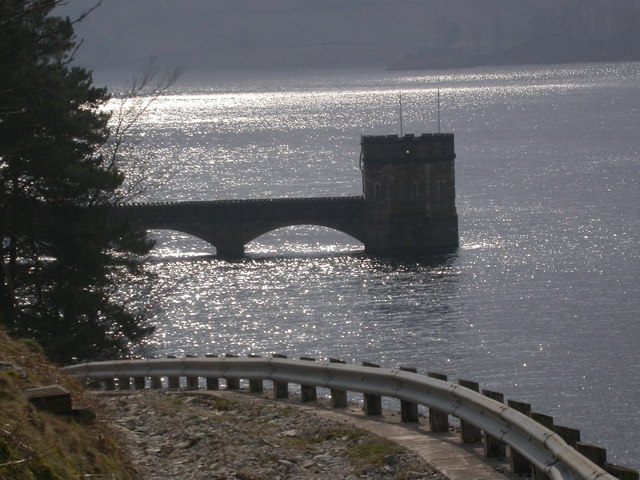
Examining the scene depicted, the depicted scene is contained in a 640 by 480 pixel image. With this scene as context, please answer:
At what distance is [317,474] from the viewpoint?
1072cm

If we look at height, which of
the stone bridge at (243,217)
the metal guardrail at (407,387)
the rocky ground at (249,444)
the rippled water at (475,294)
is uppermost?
the metal guardrail at (407,387)

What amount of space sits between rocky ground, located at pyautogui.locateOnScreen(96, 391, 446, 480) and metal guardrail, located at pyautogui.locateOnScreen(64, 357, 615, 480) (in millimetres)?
382

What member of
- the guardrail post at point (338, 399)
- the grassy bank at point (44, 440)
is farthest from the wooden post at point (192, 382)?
the grassy bank at point (44, 440)

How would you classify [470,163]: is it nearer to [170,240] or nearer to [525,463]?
[170,240]

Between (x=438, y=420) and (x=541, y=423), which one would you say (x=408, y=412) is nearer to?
(x=438, y=420)

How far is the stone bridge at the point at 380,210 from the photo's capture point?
78.4m

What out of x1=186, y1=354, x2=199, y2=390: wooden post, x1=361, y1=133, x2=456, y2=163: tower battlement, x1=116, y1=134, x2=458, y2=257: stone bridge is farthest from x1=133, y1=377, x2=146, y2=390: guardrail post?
x1=361, y1=133, x2=456, y2=163: tower battlement

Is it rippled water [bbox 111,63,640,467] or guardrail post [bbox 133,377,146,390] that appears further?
rippled water [bbox 111,63,640,467]

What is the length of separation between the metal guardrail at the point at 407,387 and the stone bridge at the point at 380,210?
198 feet

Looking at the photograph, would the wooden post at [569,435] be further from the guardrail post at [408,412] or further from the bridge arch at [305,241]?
the bridge arch at [305,241]

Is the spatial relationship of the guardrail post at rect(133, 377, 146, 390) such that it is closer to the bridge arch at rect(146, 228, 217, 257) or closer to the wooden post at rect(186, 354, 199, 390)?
the wooden post at rect(186, 354, 199, 390)

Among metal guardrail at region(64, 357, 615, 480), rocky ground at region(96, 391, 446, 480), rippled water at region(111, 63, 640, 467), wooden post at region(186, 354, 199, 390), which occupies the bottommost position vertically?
rippled water at region(111, 63, 640, 467)

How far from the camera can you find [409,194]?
262 ft

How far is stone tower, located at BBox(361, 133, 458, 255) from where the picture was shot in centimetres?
7912
